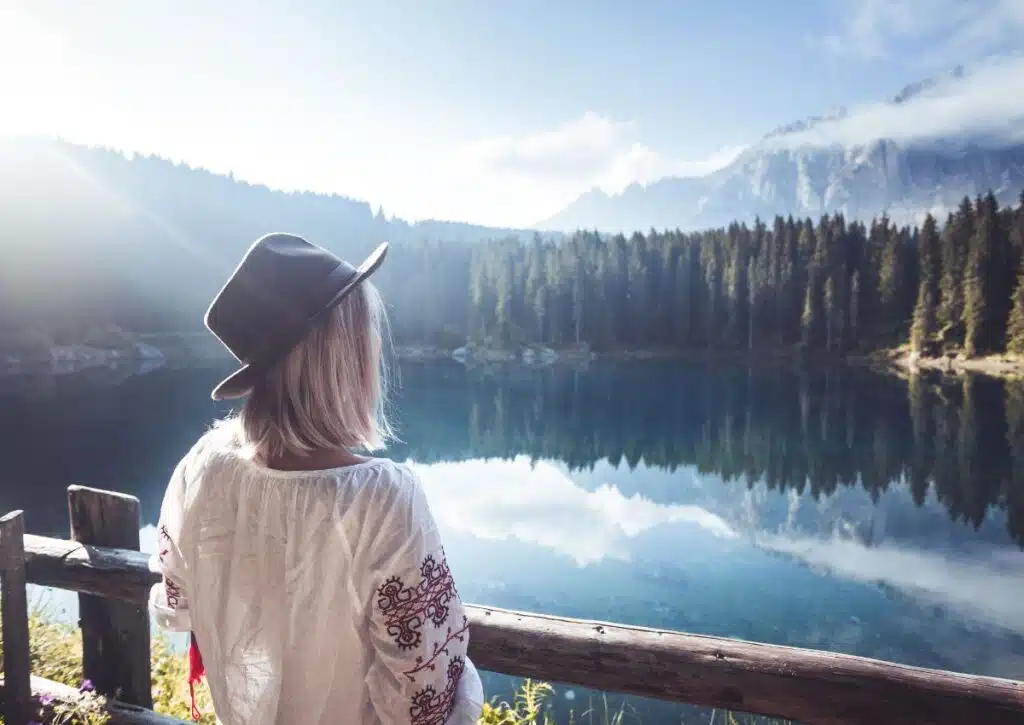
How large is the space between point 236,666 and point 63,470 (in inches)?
930

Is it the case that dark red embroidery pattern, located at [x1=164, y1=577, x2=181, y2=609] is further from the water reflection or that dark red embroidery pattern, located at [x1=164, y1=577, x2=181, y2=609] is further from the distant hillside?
the distant hillside

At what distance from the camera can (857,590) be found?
1410 centimetres

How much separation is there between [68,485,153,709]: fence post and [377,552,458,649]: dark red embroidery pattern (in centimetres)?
282

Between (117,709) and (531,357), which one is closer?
(117,709)

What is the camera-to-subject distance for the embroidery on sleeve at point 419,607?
1.49 metres

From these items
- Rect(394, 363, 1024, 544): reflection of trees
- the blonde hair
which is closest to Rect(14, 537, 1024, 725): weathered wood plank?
the blonde hair

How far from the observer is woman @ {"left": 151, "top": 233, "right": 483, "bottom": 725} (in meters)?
1.51

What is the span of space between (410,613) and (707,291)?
82983mm

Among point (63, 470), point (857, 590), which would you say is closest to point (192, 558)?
point (857, 590)

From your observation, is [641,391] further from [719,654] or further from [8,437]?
[719,654]

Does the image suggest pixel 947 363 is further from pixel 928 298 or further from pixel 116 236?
pixel 116 236

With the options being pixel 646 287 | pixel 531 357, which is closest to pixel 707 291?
pixel 646 287

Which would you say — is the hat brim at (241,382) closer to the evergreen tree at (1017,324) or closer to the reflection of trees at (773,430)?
the reflection of trees at (773,430)

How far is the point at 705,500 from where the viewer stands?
2108 cm
